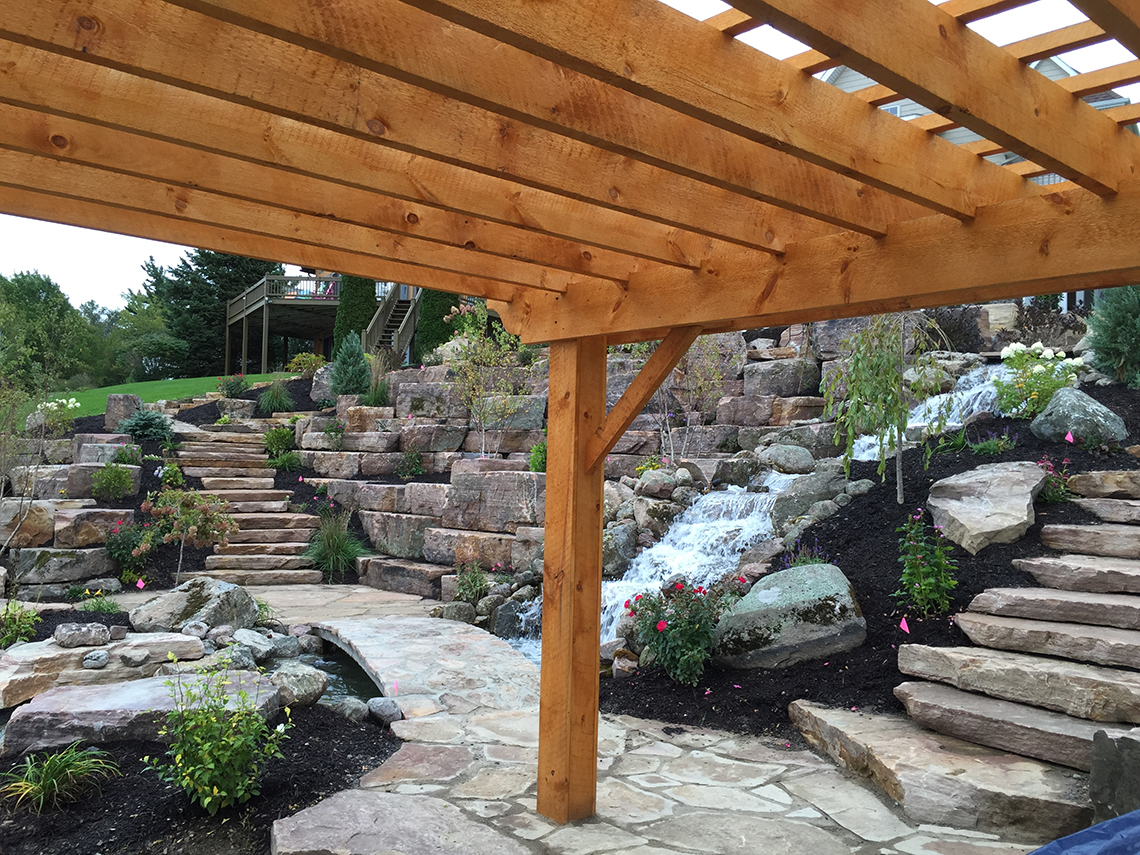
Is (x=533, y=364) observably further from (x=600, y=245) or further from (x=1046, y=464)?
(x=600, y=245)

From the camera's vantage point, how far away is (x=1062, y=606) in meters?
4.55

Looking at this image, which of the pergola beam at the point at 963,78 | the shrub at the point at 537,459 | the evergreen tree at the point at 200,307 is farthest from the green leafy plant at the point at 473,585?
the evergreen tree at the point at 200,307

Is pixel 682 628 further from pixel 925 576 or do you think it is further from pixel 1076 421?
pixel 1076 421

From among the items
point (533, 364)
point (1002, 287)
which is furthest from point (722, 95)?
point (533, 364)

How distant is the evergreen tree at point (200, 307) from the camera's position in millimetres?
26203

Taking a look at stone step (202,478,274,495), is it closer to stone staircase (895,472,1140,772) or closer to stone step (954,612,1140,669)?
stone staircase (895,472,1140,772)

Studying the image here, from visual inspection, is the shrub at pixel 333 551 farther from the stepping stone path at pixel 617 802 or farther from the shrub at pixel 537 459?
the stepping stone path at pixel 617 802

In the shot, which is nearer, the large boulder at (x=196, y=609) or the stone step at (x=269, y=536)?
the large boulder at (x=196, y=609)

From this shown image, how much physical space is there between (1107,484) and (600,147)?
18.5 ft

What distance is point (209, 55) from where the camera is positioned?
1652 millimetres

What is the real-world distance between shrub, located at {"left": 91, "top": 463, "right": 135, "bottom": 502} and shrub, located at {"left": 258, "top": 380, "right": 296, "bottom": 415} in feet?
17.8

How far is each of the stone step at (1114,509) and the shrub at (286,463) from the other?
10.3 metres

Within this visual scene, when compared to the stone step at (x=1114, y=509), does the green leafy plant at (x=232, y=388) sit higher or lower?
higher

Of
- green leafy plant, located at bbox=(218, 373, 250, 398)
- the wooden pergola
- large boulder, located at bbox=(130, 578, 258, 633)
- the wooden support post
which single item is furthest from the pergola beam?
green leafy plant, located at bbox=(218, 373, 250, 398)
